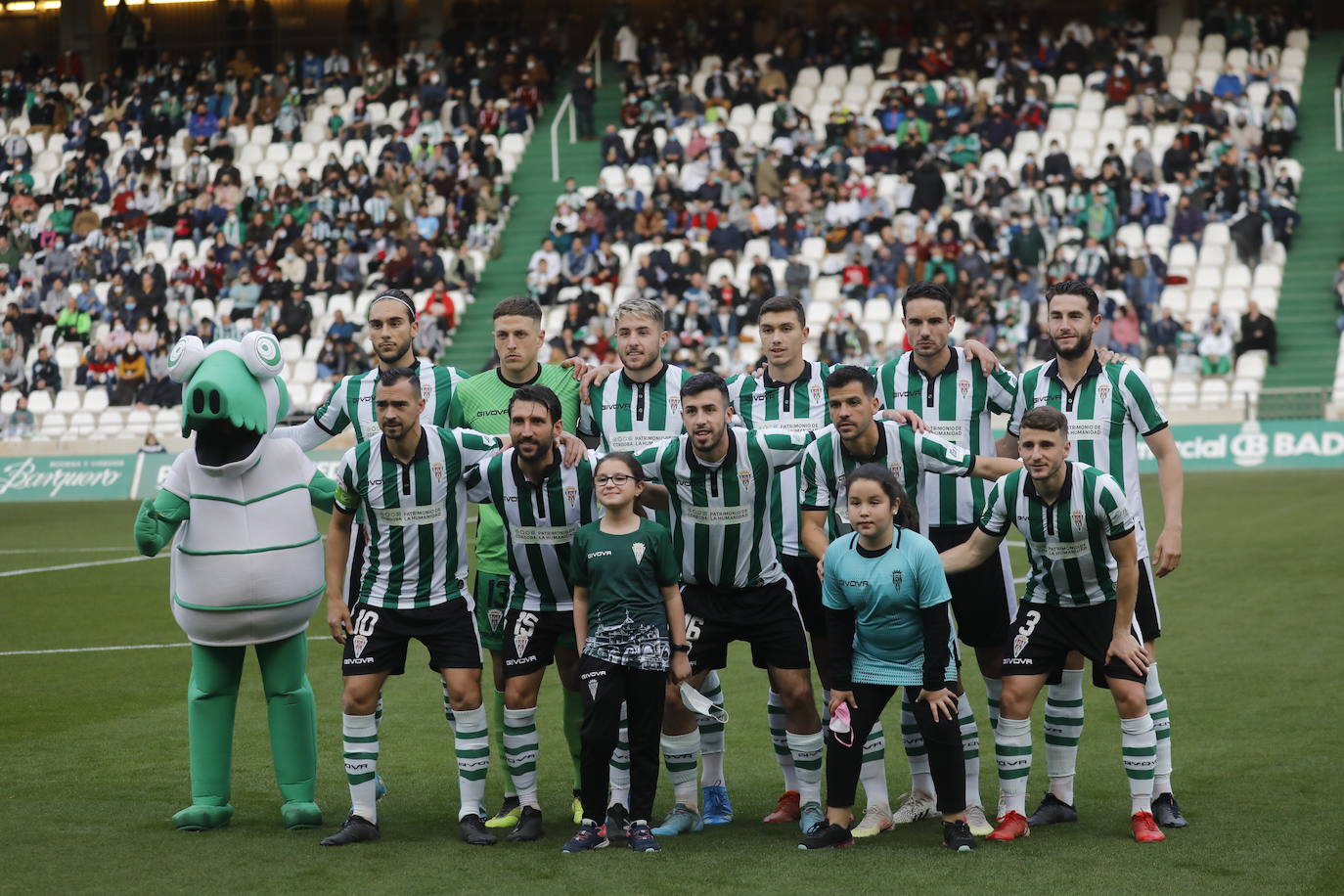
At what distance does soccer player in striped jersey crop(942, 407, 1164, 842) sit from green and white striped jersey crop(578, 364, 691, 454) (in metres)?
1.40

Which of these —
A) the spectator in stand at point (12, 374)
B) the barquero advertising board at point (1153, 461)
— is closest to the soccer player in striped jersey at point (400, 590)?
the barquero advertising board at point (1153, 461)

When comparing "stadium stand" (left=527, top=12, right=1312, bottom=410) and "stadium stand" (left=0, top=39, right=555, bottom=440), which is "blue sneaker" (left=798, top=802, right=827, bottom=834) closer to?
"stadium stand" (left=527, top=12, right=1312, bottom=410)

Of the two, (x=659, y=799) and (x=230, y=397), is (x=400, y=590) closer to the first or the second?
(x=230, y=397)

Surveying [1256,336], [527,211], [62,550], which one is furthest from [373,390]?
[527,211]

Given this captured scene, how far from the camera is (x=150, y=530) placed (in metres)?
6.62

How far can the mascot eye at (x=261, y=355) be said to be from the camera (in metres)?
6.84

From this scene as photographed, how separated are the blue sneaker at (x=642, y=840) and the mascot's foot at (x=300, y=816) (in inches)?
53.9

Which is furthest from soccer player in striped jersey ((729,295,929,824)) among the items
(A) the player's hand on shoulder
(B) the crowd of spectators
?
(B) the crowd of spectators

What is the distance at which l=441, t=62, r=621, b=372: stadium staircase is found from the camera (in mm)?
27062

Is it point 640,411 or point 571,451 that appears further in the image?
point 640,411

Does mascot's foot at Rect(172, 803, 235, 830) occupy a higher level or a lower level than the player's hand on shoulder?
lower

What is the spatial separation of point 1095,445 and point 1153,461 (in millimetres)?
15709

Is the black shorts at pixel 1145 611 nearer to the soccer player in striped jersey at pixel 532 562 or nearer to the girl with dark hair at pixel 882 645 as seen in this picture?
the girl with dark hair at pixel 882 645

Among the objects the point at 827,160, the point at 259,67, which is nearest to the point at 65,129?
the point at 259,67
